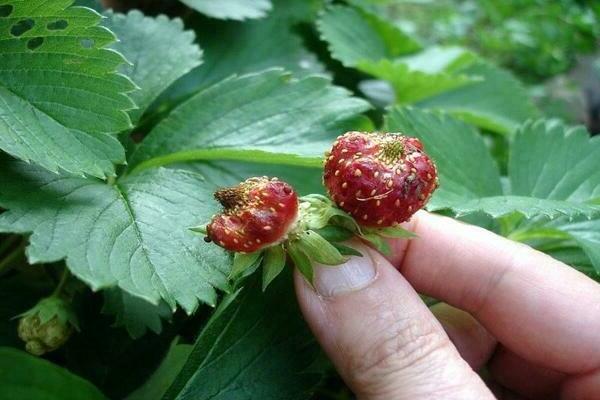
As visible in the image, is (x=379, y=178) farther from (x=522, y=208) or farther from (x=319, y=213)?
(x=522, y=208)

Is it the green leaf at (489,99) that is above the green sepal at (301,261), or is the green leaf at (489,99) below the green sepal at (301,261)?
below

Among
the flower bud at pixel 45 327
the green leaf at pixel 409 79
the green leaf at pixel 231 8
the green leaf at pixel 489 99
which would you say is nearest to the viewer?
the flower bud at pixel 45 327

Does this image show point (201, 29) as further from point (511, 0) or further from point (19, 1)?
point (511, 0)

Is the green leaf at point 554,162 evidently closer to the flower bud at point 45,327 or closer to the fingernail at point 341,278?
the fingernail at point 341,278

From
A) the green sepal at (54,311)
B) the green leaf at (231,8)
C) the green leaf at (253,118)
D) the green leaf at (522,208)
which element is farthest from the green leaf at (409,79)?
the green sepal at (54,311)

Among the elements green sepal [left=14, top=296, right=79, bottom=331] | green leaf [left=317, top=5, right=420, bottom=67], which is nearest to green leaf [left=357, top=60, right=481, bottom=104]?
green leaf [left=317, top=5, right=420, bottom=67]

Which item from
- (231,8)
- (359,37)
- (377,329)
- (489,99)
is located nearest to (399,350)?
(377,329)

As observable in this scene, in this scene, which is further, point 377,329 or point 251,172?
point 251,172
